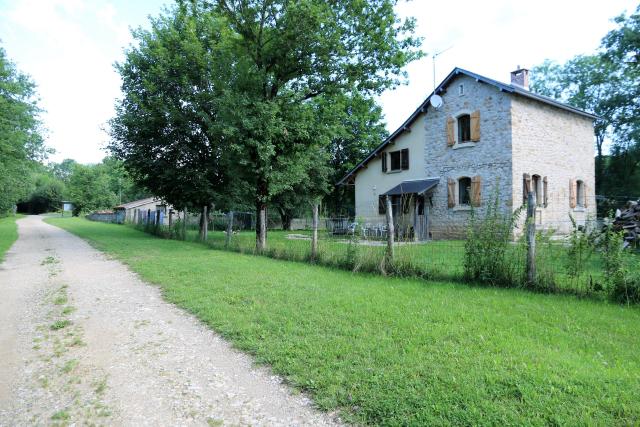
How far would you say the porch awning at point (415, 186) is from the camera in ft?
63.7

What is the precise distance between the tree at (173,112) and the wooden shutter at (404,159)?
9.92 m

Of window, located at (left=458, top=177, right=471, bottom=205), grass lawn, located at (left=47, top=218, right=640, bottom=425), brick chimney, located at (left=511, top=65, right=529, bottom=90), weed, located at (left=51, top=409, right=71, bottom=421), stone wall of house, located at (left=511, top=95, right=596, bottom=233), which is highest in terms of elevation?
brick chimney, located at (left=511, top=65, right=529, bottom=90)

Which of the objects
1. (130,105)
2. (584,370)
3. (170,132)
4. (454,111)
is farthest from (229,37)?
(584,370)

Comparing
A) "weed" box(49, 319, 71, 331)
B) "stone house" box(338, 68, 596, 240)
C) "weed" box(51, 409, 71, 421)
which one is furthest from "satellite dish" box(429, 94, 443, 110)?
"weed" box(51, 409, 71, 421)

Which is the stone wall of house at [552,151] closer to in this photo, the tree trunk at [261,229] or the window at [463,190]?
the window at [463,190]

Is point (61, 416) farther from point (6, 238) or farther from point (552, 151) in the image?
point (552, 151)

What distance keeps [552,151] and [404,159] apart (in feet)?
24.0

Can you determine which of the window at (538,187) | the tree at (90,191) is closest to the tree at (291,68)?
the window at (538,187)

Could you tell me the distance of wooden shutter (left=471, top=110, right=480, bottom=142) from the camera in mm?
17938

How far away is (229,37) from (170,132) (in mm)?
6213

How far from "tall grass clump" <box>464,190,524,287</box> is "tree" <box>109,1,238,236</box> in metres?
13.0

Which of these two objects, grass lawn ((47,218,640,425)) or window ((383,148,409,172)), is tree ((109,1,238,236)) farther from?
grass lawn ((47,218,640,425))

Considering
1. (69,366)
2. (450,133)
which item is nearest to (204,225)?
(450,133)

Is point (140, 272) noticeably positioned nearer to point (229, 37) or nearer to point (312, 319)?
point (312, 319)
